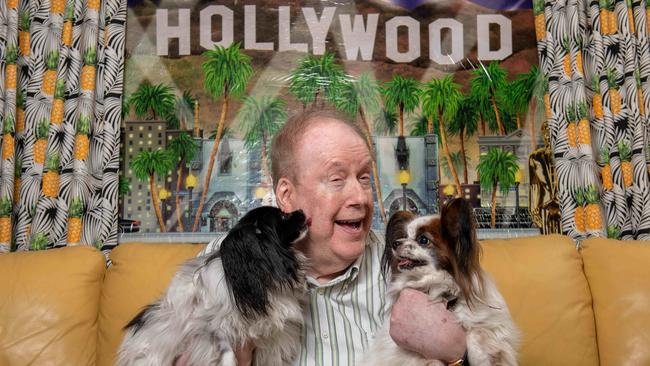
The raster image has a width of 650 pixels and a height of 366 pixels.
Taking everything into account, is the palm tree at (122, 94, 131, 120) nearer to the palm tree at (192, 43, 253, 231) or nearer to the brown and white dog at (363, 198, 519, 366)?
the palm tree at (192, 43, 253, 231)

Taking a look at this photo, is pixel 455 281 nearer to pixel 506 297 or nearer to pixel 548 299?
pixel 506 297

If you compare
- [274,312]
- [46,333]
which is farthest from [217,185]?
[274,312]

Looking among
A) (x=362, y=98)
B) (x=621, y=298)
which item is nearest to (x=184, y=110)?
(x=362, y=98)

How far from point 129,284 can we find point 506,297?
5.44ft

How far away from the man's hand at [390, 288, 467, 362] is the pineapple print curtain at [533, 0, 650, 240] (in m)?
1.75

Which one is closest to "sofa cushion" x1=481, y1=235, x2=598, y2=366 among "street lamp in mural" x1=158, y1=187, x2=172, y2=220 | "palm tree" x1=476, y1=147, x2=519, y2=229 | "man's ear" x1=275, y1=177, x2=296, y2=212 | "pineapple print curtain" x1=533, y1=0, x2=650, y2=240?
"pineapple print curtain" x1=533, y1=0, x2=650, y2=240

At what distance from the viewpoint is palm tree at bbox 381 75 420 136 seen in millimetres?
3295

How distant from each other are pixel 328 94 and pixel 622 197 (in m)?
1.68

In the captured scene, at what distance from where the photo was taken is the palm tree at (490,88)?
10.8ft

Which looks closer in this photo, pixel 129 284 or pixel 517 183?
pixel 129 284

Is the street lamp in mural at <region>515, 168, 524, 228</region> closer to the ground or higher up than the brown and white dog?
higher up

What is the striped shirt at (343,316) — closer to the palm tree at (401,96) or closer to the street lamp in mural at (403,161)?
the street lamp in mural at (403,161)

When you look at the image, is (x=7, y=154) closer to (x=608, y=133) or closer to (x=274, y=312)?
(x=274, y=312)

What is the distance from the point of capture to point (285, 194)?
6.72 ft
